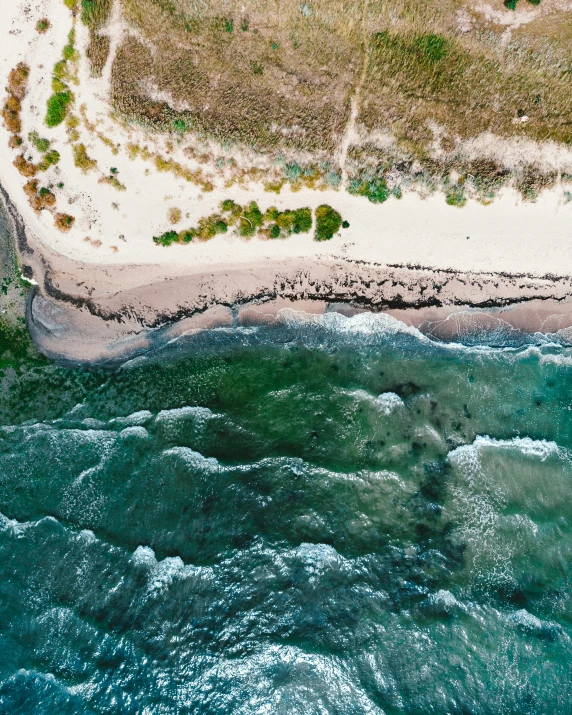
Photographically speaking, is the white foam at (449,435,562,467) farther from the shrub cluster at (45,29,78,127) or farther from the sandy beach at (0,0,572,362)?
the shrub cluster at (45,29,78,127)

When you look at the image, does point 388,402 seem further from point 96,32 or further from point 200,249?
point 96,32

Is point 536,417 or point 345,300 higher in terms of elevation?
point 345,300

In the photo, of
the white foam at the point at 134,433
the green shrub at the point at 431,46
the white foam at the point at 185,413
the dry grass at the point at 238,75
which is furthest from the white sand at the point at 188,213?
the white foam at the point at 134,433

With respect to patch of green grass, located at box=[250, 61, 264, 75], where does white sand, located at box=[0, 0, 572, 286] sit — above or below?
below

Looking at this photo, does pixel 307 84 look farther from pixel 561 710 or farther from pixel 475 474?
pixel 561 710

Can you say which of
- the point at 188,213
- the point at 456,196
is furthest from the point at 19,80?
the point at 456,196

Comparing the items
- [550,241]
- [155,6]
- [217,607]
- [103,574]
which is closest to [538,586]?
[217,607]

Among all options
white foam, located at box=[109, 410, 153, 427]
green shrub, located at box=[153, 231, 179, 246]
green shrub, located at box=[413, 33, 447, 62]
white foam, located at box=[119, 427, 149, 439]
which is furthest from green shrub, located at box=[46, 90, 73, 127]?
green shrub, located at box=[413, 33, 447, 62]

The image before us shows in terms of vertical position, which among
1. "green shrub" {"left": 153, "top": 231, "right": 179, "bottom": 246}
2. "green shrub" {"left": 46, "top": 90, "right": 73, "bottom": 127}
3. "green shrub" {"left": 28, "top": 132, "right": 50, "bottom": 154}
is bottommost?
"green shrub" {"left": 153, "top": 231, "right": 179, "bottom": 246}
